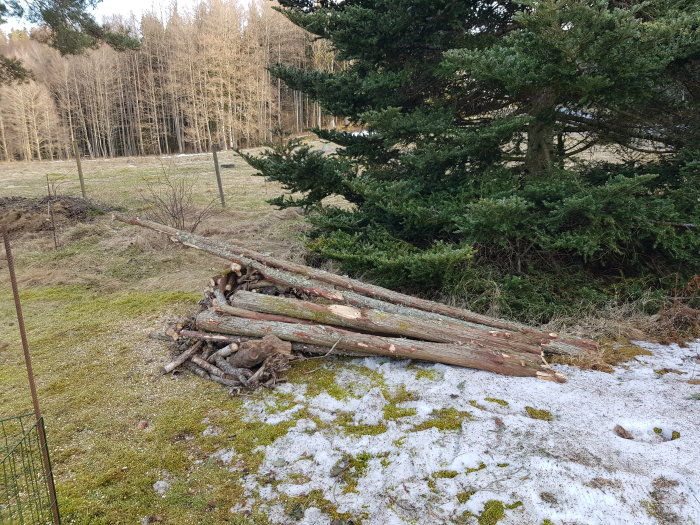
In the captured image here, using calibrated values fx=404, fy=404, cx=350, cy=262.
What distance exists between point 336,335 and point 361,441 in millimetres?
1120

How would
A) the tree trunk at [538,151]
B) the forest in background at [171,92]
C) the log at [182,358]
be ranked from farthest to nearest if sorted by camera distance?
the forest in background at [171,92] < the tree trunk at [538,151] < the log at [182,358]

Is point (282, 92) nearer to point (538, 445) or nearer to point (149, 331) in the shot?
point (149, 331)

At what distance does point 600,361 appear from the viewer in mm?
3678

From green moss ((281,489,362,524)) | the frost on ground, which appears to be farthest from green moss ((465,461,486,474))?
green moss ((281,489,362,524))

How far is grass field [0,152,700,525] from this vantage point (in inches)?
88.3

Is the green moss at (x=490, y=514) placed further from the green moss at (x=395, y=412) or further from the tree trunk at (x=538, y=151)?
the tree trunk at (x=538, y=151)

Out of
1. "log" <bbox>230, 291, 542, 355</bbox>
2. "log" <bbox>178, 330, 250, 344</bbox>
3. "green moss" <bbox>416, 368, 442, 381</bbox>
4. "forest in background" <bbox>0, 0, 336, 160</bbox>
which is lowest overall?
"green moss" <bbox>416, 368, 442, 381</bbox>

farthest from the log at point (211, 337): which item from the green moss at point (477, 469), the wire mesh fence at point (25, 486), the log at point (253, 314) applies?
the green moss at point (477, 469)

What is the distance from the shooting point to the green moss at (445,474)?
244 centimetres

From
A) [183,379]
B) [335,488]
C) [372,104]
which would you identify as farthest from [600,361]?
[372,104]

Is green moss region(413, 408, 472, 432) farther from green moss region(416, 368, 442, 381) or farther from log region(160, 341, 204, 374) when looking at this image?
log region(160, 341, 204, 374)

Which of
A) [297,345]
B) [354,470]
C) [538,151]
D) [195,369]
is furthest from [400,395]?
[538,151]

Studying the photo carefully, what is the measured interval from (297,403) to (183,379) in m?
1.24

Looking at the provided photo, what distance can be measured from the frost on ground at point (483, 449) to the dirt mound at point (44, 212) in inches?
373
